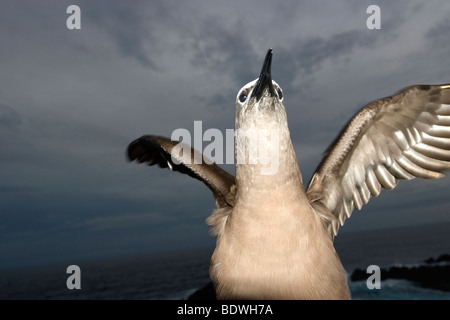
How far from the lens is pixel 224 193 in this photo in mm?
4859

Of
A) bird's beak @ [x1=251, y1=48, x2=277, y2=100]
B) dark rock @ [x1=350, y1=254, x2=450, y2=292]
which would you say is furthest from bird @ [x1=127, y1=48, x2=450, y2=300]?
dark rock @ [x1=350, y1=254, x2=450, y2=292]

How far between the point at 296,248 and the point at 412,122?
2.55 meters

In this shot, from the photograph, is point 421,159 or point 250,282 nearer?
point 250,282

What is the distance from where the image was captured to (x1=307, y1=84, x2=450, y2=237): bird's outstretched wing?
178 inches

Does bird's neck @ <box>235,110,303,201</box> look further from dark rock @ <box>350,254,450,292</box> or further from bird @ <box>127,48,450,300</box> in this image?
dark rock @ <box>350,254,450,292</box>

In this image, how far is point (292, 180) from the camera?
361 cm

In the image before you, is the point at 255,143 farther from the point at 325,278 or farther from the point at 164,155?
the point at 164,155

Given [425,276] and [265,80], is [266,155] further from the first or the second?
[425,276]

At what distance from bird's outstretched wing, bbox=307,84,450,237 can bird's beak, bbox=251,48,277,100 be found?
1525mm

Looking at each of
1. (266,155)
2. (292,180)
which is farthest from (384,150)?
(266,155)

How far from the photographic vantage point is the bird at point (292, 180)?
3527 millimetres
